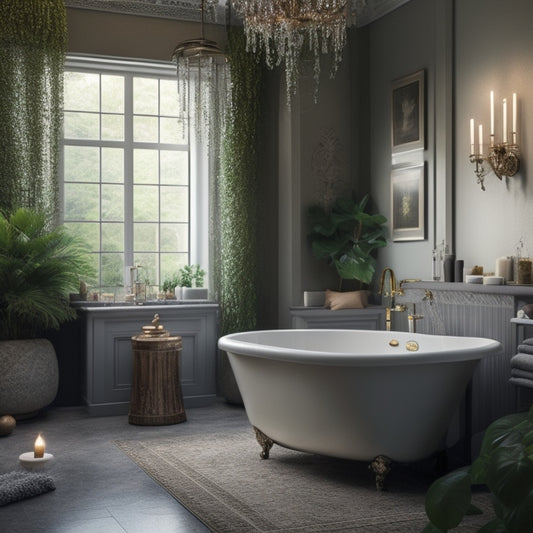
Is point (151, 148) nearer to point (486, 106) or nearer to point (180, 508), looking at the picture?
point (486, 106)

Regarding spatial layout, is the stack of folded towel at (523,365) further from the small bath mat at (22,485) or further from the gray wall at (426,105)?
the small bath mat at (22,485)

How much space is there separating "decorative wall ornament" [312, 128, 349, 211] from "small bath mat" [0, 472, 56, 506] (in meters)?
3.25

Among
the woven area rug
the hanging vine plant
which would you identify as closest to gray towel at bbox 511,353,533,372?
the woven area rug

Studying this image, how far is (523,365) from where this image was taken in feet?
10.7

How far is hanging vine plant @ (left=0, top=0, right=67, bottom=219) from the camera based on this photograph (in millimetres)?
5121

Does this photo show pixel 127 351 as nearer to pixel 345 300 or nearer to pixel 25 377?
pixel 25 377

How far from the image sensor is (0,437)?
448 cm

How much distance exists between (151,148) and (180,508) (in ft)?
11.6

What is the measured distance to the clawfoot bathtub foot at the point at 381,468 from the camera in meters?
3.29

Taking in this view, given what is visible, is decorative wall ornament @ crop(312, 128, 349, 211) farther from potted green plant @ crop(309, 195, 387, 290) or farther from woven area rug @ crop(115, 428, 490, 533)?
woven area rug @ crop(115, 428, 490, 533)

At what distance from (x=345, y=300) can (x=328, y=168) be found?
111cm

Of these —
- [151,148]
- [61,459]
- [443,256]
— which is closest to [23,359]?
[61,459]

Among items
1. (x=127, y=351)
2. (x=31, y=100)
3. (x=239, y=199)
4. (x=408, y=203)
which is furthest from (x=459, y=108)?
(x=31, y=100)

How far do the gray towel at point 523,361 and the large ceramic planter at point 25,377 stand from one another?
309cm
